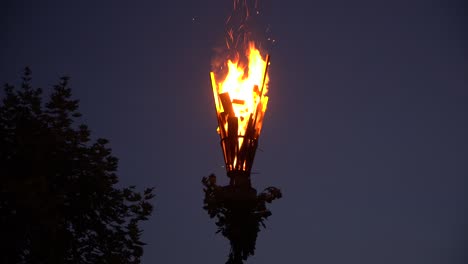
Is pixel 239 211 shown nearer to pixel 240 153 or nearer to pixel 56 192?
pixel 240 153

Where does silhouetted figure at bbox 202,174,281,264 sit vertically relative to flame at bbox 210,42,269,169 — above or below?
below

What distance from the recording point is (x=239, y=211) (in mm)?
10633

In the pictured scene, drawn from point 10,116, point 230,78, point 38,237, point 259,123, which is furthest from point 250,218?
point 10,116

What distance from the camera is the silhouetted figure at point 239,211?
34.1ft

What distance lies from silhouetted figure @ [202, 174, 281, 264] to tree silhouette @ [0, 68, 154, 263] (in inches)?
248

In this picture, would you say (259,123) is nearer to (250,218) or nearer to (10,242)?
(250,218)

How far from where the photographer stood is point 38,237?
15859 mm

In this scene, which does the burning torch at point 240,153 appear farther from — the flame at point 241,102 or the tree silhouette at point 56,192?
the tree silhouette at point 56,192

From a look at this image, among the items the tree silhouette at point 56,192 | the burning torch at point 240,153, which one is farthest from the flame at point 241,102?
the tree silhouette at point 56,192

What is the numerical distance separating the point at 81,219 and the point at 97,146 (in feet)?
7.36

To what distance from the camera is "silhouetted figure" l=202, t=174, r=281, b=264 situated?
1040cm

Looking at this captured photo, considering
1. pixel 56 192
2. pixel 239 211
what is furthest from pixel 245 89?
pixel 56 192

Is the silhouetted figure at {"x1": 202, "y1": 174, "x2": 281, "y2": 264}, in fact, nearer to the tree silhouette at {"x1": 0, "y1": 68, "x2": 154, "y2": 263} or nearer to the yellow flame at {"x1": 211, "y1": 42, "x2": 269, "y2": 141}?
the yellow flame at {"x1": 211, "y1": 42, "x2": 269, "y2": 141}

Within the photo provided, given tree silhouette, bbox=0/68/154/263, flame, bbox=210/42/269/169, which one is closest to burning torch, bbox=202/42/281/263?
flame, bbox=210/42/269/169
